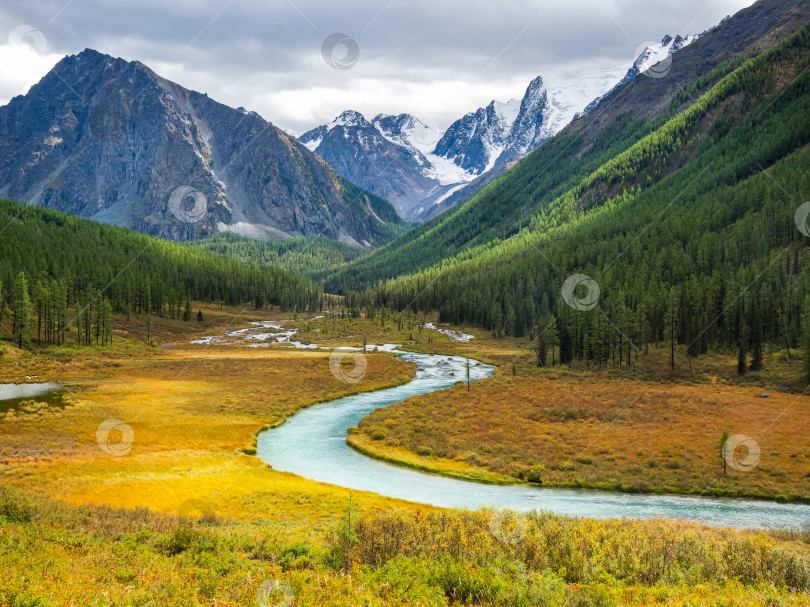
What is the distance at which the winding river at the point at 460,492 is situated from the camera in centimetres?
3269

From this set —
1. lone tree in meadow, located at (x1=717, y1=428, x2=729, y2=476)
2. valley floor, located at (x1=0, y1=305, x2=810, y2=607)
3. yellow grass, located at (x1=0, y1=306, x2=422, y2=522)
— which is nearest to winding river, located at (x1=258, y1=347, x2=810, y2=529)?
valley floor, located at (x1=0, y1=305, x2=810, y2=607)

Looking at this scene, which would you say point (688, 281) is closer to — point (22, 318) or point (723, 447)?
point (723, 447)

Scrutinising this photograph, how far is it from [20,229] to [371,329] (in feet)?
475

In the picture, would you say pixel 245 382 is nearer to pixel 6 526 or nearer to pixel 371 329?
pixel 6 526

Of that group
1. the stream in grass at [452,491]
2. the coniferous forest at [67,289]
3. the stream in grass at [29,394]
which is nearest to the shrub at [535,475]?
the stream in grass at [452,491]

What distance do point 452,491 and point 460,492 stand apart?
67cm

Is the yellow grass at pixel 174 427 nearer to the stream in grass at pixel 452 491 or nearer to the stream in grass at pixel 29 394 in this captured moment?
the stream in grass at pixel 29 394

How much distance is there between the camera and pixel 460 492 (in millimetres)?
37781

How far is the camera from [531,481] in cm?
4022

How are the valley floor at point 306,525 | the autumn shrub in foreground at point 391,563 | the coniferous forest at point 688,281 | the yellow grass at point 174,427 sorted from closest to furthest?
1. the autumn shrub in foreground at point 391,563
2. the valley floor at point 306,525
3. the yellow grass at point 174,427
4. the coniferous forest at point 688,281

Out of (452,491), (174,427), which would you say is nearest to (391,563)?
(452,491)

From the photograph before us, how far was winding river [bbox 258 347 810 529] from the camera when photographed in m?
32.7

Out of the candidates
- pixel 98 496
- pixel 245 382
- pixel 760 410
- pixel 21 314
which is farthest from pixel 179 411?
pixel 760 410

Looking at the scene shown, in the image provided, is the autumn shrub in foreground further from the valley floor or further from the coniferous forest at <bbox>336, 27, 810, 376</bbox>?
the coniferous forest at <bbox>336, 27, 810, 376</bbox>
